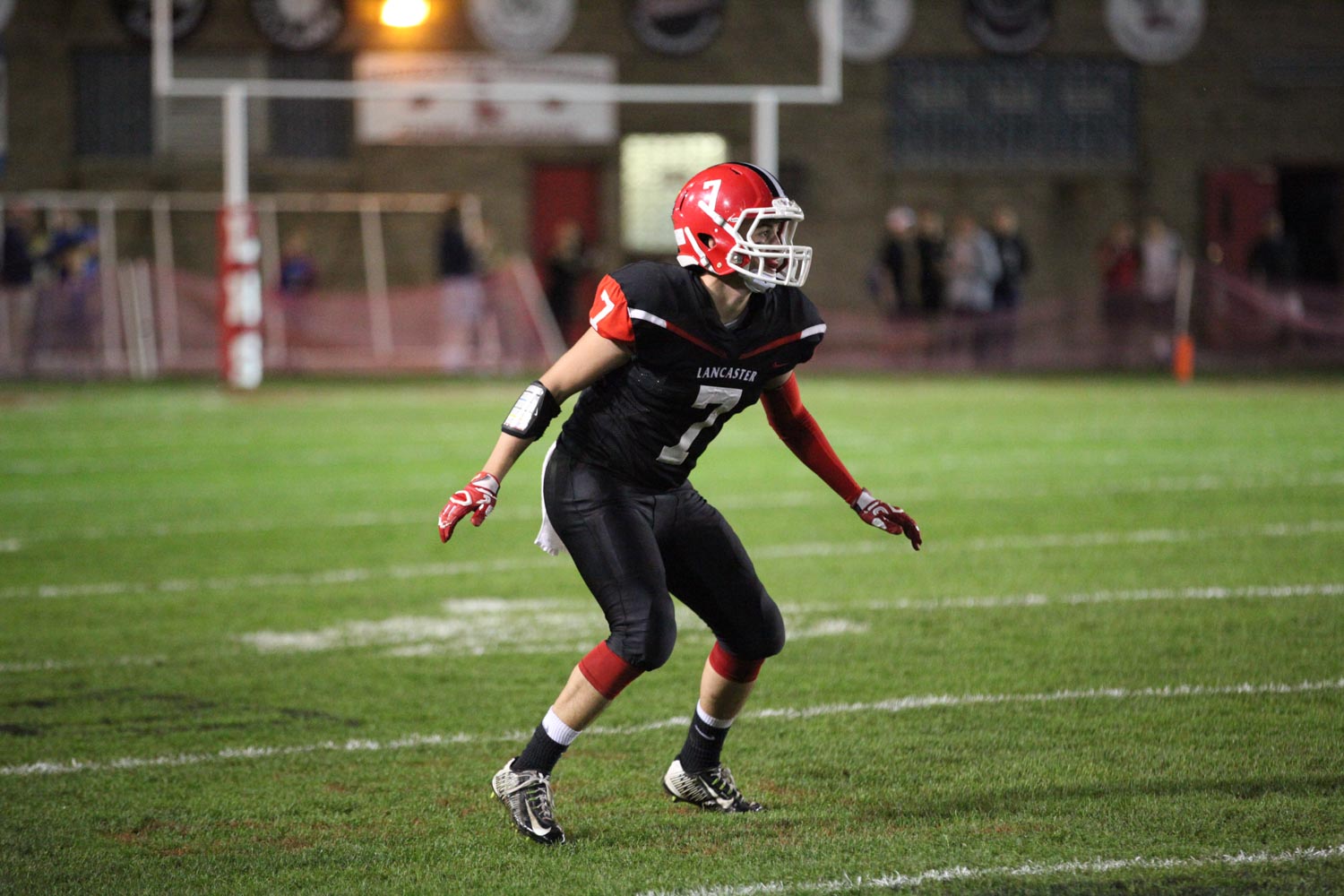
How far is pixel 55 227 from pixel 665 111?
348 inches

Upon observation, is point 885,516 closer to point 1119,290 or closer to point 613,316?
point 613,316

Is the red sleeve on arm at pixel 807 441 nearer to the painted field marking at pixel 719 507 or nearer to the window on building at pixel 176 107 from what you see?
the painted field marking at pixel 719 507

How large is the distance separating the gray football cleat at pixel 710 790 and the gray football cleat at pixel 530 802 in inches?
16.0

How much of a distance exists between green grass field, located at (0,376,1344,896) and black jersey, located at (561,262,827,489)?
0.98 m

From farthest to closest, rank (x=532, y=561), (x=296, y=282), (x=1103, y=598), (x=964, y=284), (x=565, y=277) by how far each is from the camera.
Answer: (x=296, y=282) → (x=565, y=277) → (x=964, y=284) → (x=532, y=561) → (x=1103, y=598)

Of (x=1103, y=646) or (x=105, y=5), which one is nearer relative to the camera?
(x=1103, y=646)

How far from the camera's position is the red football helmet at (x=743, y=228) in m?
4.36

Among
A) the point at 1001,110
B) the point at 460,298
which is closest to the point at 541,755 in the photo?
the point at 460,298

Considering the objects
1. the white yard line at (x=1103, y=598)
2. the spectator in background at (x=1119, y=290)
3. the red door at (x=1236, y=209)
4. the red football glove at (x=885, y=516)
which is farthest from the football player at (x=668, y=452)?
the red door at (x=1236, y=209)

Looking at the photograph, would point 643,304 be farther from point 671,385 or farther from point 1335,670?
point 1335,670

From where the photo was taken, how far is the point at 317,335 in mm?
20906

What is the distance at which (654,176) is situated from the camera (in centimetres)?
2548

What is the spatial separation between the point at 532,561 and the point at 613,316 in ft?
15.2

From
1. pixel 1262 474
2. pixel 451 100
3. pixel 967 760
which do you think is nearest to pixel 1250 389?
pixel 1262 474
